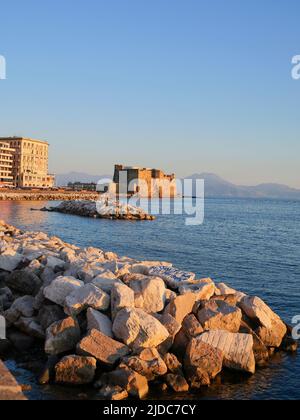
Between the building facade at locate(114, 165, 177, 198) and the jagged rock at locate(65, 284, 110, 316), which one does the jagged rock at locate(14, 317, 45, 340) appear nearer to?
the jagged rock at locate(65, 284, 110, 316)

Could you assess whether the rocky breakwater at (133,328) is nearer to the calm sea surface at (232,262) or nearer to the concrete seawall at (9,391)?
the calm sea surface at (232,262)

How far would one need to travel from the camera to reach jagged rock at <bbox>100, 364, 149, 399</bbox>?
293 inches

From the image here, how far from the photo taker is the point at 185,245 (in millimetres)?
27875

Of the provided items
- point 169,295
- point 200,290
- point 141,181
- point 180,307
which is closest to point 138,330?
point 180,307

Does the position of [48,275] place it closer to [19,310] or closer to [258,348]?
[19,310]

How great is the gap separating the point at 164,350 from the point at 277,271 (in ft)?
38.5

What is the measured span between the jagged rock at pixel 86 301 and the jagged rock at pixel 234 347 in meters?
2.03

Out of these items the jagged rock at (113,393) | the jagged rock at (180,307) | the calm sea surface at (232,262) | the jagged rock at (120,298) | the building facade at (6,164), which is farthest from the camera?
the building facade at (6,164)

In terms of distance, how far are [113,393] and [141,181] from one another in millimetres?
119751

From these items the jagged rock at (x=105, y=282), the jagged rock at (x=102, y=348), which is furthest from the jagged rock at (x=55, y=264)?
the jagged rock at (x=102, y=348)

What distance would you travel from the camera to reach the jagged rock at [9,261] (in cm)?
1252

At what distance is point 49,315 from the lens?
31.6 feet
